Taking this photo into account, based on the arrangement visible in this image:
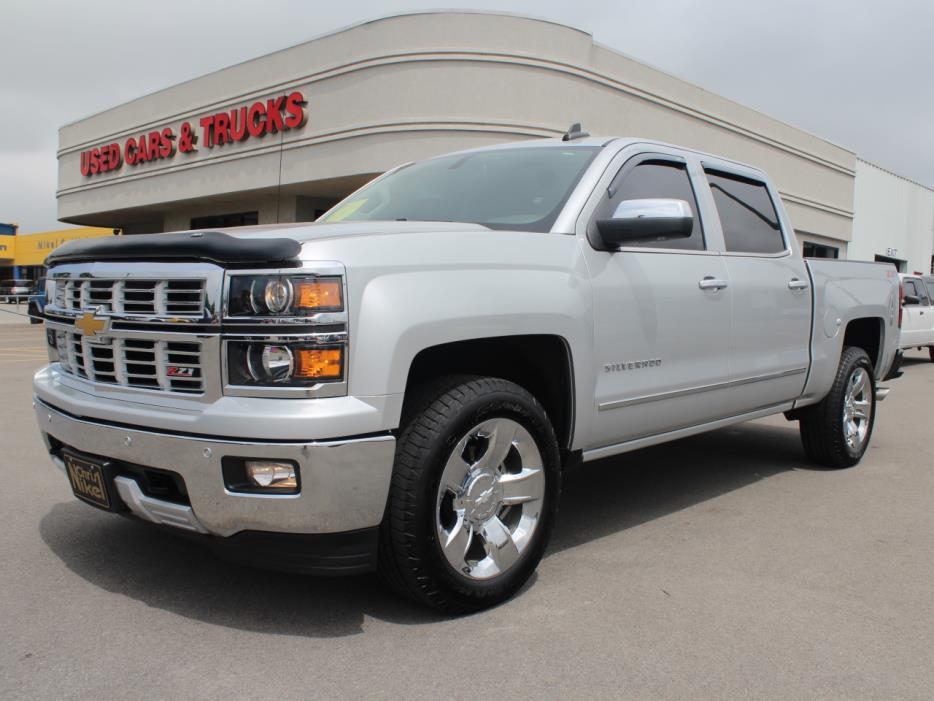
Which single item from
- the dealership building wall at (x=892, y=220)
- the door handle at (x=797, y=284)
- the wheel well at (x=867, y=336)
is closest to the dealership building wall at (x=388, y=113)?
the dealership building wall at (x=892, y=220)

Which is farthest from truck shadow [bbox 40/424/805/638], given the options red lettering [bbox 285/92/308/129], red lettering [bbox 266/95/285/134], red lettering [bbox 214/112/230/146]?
red lettering [bbox 214/112/230/146]

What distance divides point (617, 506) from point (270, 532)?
8.12 feet

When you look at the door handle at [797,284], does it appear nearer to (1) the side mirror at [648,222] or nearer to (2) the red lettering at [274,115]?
(1) the side mirror at [648,222]

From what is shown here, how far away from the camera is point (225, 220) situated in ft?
85.3

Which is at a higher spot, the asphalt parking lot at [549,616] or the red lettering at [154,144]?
the red lettering at [154,144]

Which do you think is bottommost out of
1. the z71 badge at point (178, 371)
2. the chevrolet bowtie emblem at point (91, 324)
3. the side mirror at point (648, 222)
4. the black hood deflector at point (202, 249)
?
the z71 badge at point (178, 371)

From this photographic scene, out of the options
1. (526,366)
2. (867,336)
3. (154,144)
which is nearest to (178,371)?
(526,366)

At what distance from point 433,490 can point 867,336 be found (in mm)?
4634

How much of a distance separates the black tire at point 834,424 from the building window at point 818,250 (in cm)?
2604

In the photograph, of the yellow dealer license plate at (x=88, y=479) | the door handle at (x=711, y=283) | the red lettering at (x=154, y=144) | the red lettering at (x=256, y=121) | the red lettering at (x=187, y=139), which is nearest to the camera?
the yellow dealer license plate at (x=88, y=479)

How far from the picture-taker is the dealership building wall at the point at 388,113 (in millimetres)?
18344

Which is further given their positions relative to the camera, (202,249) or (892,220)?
(892,220)

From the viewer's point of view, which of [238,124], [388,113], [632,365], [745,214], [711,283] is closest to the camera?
[632,365]

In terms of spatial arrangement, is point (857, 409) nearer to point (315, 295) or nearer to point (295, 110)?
point (315, 295)
